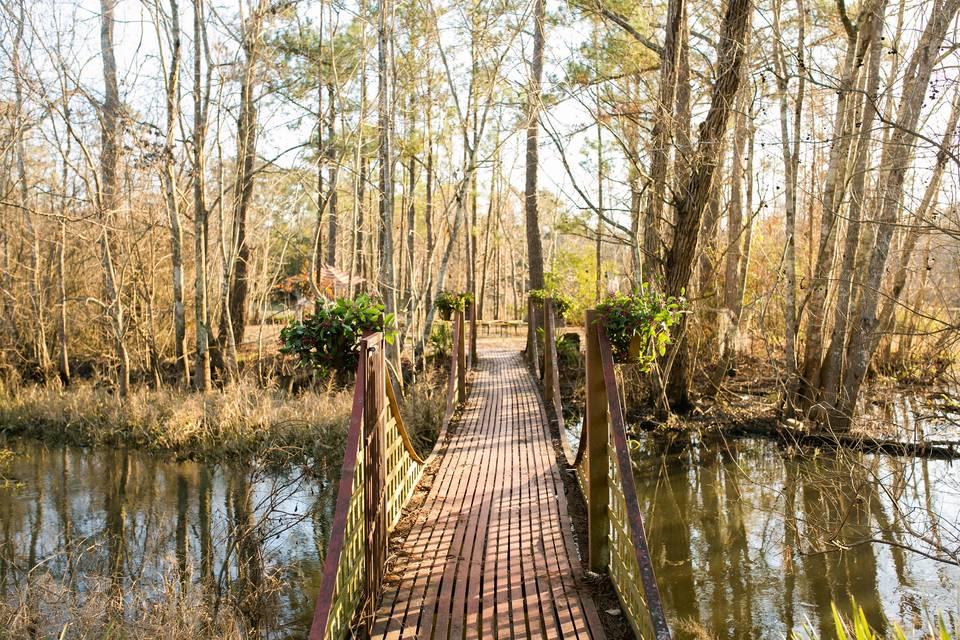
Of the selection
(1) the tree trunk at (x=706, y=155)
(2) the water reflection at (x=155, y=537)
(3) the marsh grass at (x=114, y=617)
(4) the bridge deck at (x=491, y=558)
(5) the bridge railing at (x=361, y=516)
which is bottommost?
(2) the water reflection at (x=155, y=537)

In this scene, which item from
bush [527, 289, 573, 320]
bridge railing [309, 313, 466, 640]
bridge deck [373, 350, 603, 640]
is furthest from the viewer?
bush [527, 289, 573, 320]

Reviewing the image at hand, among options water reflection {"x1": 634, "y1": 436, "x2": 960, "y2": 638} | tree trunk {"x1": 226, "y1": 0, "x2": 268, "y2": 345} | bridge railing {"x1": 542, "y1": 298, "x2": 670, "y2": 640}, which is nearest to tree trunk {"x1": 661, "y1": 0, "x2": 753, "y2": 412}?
water reflection {"x1": 634, "y1": 436, "x2": 960, "y2": 638}

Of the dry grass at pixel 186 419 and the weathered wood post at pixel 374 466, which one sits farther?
the dry grass at pixel 186 419

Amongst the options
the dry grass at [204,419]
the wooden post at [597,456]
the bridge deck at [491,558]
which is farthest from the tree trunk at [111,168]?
the wooden post at [597,456]

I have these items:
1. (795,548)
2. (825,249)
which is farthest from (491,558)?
(825,249)

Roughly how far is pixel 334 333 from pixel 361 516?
0.99 meters

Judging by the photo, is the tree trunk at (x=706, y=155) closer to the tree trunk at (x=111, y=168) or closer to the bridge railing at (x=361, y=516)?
the bridge railing at (x=361, y=516)

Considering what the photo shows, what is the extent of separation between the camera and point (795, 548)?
585 centimetres

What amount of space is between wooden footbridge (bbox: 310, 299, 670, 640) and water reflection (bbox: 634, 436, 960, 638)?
1.14 m

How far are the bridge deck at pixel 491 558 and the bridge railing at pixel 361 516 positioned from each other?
0.19m

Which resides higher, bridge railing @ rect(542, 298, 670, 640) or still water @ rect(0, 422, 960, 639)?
bridge railing @ rect(542, 298, 670, 640)

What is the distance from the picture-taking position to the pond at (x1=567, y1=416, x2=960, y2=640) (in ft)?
15.1

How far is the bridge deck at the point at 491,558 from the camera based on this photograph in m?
3.35

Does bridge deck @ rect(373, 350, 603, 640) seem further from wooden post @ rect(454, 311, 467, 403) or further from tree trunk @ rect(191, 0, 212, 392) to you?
tree trunk @ rect(191, 0, 212, 392)
